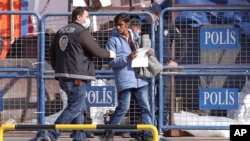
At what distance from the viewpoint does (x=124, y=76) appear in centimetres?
1258

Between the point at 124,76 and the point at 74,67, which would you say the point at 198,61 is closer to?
the point at 124,76

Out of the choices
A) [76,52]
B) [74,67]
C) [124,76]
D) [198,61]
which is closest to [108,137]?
[124,76]

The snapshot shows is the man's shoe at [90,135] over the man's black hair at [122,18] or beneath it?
beneath

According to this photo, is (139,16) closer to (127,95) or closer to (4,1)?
(127,95)

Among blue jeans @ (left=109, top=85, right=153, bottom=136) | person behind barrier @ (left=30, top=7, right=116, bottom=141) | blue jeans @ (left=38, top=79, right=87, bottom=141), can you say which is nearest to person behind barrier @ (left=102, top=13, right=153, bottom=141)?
blue jeans @ (left=109, top=85, right=153, bottom=136)

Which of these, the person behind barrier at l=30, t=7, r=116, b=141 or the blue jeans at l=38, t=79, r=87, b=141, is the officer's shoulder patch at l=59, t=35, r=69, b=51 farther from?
the blue jeans at l=38, t=79, r=87, b=141

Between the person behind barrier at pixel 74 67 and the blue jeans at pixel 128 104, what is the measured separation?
2.51ft

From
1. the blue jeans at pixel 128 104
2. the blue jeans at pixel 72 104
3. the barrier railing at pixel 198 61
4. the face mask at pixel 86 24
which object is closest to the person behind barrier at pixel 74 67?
the blue jeans at pixel 72 104

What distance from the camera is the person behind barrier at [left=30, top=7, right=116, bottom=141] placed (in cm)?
1180

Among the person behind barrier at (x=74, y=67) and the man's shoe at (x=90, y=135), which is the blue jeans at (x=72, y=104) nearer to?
the person behind barrier at (x=74, y=67)

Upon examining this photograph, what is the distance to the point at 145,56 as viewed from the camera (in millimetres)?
12508

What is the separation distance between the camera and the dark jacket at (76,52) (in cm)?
1179

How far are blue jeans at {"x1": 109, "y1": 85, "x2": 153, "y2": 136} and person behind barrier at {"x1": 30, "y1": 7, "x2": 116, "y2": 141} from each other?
77cm

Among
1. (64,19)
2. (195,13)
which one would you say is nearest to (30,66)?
(64,19)
